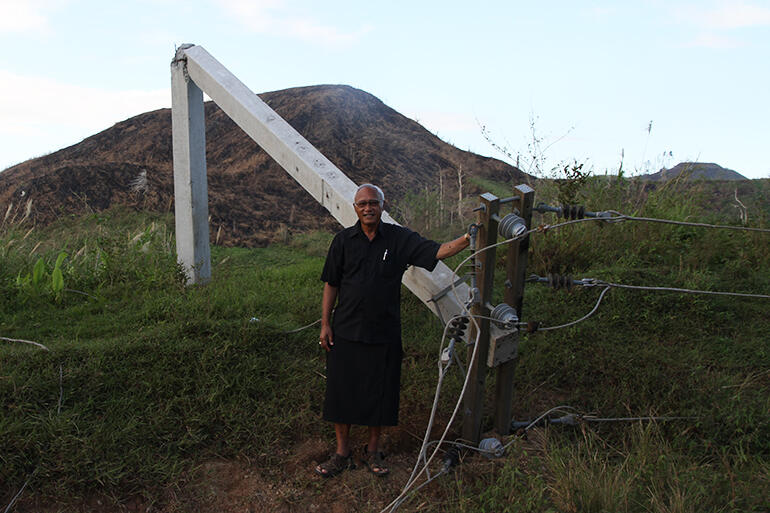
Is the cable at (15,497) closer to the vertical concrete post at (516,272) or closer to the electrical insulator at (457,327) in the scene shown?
the electrical insulator at (457,327)

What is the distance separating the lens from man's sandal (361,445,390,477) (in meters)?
3.12

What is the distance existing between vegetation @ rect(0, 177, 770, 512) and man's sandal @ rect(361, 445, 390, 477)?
93mm

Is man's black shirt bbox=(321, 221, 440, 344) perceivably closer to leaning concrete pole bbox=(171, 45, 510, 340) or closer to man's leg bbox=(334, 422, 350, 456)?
leaning concrete pole bbox=(171, 45, 510, 340)

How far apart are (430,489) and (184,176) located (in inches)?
153

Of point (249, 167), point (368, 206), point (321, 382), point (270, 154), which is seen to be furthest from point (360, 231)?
point (249, 167)

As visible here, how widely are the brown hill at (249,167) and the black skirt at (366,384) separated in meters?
4.84

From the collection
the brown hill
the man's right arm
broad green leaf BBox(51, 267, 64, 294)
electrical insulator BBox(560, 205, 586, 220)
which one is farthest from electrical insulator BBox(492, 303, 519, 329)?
the brown hill

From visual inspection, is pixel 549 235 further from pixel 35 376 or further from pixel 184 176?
pixel 35 376

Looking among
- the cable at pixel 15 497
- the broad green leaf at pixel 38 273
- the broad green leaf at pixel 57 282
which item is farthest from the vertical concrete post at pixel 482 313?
the broad green leaf at pixel 38 273

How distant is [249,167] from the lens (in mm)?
10508

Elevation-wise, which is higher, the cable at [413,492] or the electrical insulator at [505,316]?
the electrical insulator at [505,316]

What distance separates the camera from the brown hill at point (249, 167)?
8.85 m

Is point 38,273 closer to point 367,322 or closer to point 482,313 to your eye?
point 367,322

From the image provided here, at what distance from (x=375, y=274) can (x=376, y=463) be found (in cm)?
104
